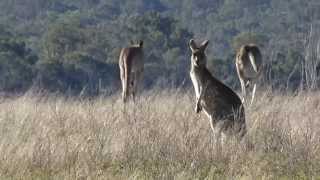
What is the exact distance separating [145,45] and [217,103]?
24292 mm

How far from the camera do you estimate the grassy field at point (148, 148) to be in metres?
7.12

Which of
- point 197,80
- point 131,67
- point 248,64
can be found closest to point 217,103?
point 197,80

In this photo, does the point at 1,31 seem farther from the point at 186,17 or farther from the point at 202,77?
the point at 202,77

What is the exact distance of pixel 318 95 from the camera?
38.1ft

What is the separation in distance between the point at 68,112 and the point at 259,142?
8.26ft

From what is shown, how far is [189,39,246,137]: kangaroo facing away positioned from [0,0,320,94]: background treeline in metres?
2.17

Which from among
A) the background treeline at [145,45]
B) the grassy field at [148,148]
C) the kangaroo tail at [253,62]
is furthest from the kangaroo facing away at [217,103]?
the kangaroo tail at [253,62]

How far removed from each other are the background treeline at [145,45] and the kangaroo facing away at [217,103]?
7.11 feet

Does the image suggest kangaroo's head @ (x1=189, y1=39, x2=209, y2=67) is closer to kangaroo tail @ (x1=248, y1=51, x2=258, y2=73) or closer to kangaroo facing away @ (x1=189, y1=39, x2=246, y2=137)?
kangaroo facing away @ (x1=189, y1=39, x2=246, y2=137)

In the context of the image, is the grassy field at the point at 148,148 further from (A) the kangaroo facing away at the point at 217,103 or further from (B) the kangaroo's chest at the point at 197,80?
(B) the kangaroo's chest at the point at 197,80

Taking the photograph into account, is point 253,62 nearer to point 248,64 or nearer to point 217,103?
point 248,64

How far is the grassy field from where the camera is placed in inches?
280

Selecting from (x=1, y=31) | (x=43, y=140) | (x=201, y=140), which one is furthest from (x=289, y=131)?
(x=1, y=31)

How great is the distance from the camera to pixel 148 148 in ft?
24.9
